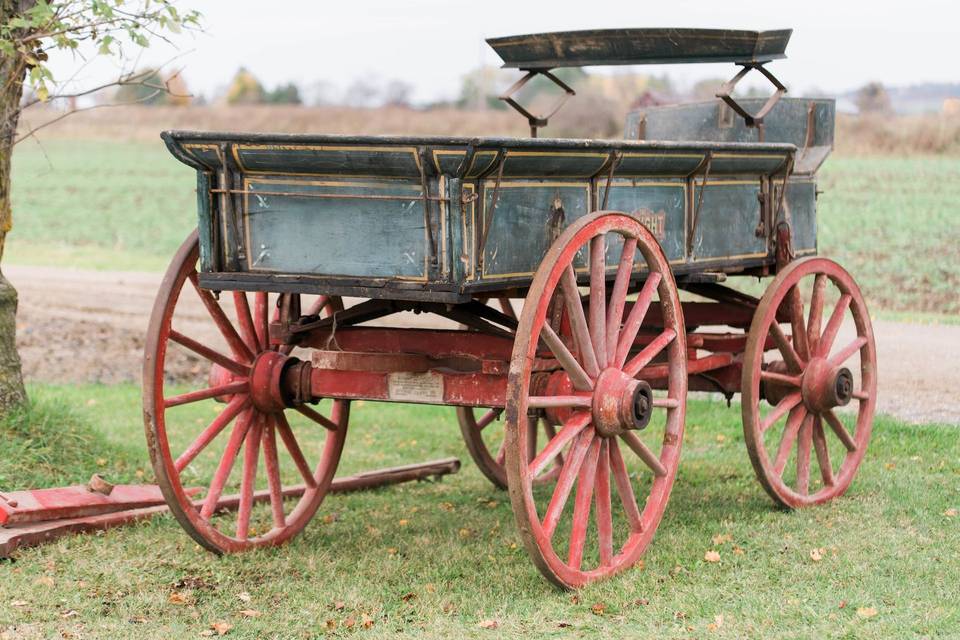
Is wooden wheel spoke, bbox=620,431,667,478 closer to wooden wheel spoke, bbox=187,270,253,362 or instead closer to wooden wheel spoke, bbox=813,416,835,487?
wooden wheel spoke, bbox=813,416,835,487

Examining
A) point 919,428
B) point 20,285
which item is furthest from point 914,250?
point 20,285

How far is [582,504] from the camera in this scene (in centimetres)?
491

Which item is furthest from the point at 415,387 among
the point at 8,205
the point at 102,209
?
the point at 102,209

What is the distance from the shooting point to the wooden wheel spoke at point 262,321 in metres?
5.89

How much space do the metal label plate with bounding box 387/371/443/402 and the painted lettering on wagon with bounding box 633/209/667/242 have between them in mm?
1081

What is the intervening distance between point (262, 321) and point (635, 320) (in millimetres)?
1780

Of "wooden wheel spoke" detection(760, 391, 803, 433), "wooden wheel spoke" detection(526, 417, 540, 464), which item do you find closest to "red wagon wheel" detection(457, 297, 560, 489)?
"wooden wheel spoke" detection(526, 417, 540, 464)

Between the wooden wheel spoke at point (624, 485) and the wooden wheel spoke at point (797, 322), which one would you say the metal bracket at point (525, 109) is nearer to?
the wooden wheel spoke at point (797, 322)

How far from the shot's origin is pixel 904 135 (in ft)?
92.3

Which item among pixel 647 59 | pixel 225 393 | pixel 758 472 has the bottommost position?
pixel 758 472

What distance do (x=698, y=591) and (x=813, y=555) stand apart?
680 millimetres

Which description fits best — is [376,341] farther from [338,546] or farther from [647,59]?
[647,59]

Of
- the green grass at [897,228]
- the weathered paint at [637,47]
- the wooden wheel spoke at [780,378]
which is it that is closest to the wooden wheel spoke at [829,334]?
the wooden wheel spoke at [780,378]

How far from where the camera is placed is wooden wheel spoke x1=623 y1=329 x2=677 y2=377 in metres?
5.14
